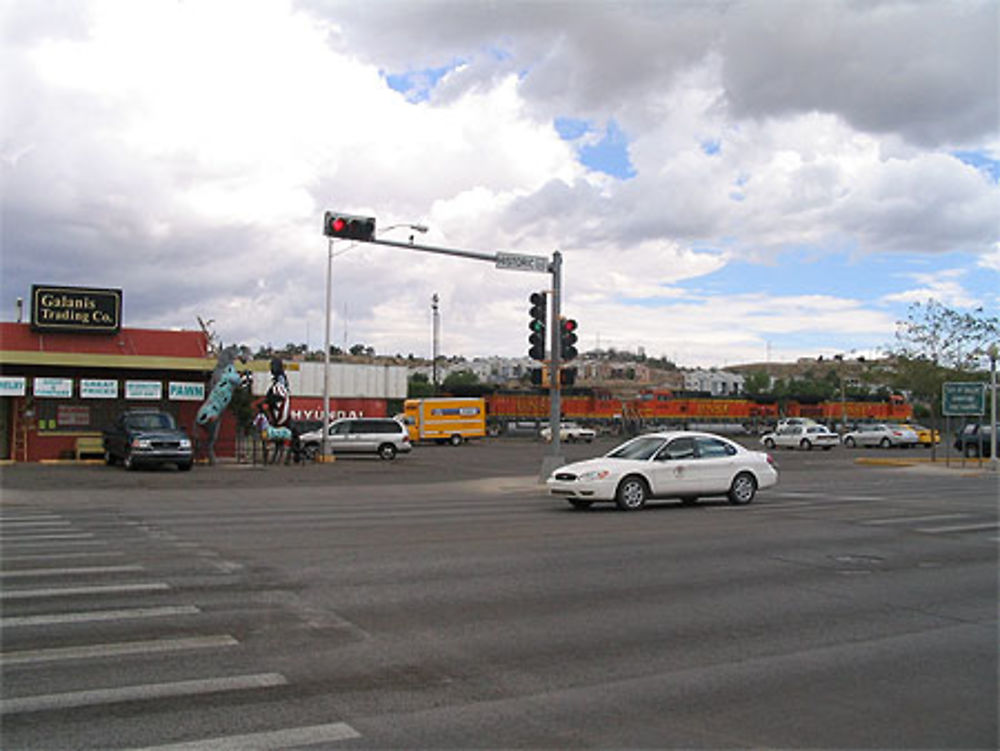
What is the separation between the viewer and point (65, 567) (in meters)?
10.9

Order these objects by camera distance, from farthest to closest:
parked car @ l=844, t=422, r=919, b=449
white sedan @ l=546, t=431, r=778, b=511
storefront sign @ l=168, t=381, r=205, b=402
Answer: parked car @ l=844, t=422, r=919, b=449
storefront sign @ l=168, t=381, r=205, b=402
white sedan @ l=546, t=431, r=778, b=511

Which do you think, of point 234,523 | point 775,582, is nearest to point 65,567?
point 234,523

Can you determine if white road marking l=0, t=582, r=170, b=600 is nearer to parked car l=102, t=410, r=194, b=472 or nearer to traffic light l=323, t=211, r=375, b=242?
traffic light l=323, t=211, r=375, b=242

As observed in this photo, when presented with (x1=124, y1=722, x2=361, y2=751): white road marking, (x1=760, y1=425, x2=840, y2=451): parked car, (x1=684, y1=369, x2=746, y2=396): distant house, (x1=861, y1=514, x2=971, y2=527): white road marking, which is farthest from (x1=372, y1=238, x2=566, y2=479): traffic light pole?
(x1=684, y1=369, x2=746, y2=396): distant house

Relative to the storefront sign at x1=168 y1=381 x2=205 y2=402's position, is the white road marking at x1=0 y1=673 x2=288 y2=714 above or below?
below

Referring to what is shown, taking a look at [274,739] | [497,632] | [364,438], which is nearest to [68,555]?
[497,632]

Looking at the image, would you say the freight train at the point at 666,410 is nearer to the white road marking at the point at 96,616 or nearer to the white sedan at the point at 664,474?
the white sedan at the point at 664,474

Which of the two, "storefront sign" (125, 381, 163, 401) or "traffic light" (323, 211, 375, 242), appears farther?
"storefront sign" (125, 381, 163, 401)

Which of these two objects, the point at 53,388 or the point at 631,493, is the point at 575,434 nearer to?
the point at 53,388

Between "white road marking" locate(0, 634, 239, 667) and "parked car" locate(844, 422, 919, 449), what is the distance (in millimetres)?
57496

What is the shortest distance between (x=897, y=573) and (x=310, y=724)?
26.7 ft

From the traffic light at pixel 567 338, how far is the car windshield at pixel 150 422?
1364cm

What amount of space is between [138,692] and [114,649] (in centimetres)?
123

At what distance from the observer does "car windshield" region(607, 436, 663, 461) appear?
18469mm
